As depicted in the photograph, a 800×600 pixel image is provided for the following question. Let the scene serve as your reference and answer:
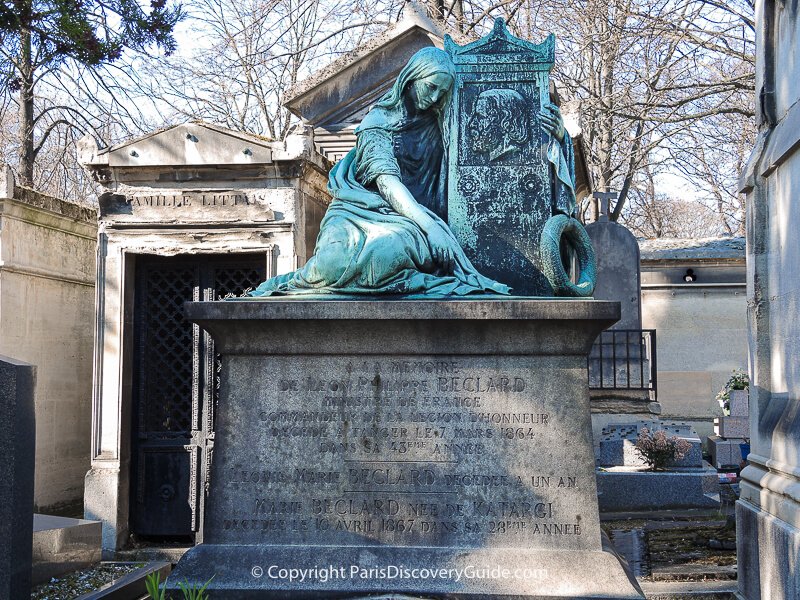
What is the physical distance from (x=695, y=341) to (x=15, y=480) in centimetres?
1444

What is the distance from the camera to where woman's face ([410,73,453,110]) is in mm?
5859

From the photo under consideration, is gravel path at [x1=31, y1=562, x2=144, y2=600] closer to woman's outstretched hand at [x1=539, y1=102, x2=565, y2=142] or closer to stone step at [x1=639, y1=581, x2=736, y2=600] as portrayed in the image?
stone step at [x1=639, y1=581, x2=736, y2=600]

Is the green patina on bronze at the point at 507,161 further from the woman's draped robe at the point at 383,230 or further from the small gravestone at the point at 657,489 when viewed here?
the small gravestone at the point at 657,489

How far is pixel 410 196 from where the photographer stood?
5660mm

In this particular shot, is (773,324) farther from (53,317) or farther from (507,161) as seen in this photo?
(53,317)

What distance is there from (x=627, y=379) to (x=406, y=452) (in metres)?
7.88

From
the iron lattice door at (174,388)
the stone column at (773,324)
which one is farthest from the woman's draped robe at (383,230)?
the iron lattice door at (174,388)

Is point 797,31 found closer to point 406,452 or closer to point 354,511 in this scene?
point 406,452

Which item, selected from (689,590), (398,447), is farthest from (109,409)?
(689,590)

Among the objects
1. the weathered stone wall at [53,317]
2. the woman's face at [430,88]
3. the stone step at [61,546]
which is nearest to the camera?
the stone step at [61,546]

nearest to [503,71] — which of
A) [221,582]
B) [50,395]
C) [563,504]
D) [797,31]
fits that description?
[797,31]

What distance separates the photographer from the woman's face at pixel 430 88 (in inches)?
231

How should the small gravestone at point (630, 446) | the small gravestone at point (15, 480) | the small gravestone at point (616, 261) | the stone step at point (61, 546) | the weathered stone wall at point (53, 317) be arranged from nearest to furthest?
the small gravestone at point (15, 480) → the stone step at point (61, 546) → the weathered stone wall at point (53, 317) → the small gravestone at point (630, 446) → the small gravestone at point (616, 261)

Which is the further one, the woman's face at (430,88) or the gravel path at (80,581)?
the woman's face at (430,88)
